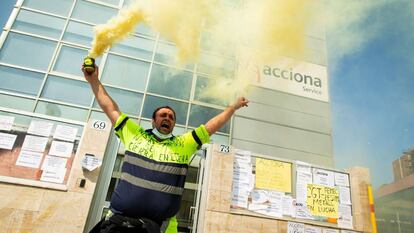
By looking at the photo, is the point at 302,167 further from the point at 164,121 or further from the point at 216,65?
the point at 216,65

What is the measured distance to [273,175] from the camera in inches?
200

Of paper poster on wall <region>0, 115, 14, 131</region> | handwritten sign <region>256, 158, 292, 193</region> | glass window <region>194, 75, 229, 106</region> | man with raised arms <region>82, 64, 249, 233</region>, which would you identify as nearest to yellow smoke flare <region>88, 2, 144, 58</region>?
man with raised arms <region>82, 64, 249, 233</region>

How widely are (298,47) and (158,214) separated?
25.9 ft

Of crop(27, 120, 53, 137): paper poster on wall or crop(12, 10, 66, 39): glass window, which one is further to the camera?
crop(12, 10, 66, 39): glass window

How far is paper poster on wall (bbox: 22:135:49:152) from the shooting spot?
14.1ft

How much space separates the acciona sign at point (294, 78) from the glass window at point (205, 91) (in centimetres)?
154

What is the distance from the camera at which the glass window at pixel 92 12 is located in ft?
30.2

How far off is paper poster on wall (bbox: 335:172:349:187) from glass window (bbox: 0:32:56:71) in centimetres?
816

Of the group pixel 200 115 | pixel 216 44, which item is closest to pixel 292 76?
pixel 216 44

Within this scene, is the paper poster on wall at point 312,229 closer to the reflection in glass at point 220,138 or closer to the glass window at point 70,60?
the reflection in glass at point 220,138

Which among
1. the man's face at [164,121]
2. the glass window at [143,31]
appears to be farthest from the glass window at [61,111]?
the man's face at [164,121]

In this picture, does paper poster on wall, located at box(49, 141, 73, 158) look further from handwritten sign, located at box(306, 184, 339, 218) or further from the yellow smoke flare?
handwritten sign, located at box(306, 184, 339, 218)

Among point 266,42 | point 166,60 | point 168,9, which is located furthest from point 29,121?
point 266,42

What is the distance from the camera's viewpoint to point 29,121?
4453 millimetres
